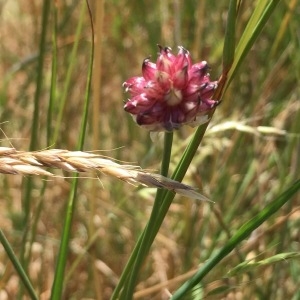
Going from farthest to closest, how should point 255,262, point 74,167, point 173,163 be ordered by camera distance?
point 173,163, point 255,262, point 74,167

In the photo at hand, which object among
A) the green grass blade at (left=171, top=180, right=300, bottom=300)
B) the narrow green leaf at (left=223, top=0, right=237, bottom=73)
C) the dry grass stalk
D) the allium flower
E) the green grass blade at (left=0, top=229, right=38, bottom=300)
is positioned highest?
the narrow green leaf at (left=223, top=0, right=237, bottom=73)

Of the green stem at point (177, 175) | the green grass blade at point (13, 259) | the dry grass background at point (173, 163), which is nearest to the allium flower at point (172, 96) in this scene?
the green stem at point (177, 175)

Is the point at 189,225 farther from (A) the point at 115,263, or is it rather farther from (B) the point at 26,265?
(B) the point at 26,265

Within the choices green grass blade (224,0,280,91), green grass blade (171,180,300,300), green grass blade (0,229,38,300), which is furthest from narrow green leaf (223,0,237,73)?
green grass blade (0,229,38,300)

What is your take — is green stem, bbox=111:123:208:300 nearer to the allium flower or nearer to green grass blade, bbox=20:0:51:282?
the allium flower

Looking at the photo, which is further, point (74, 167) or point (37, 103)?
point (37, 103)

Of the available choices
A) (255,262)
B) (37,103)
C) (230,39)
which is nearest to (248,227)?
(255,262)

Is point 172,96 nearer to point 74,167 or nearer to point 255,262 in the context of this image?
point 74,167
